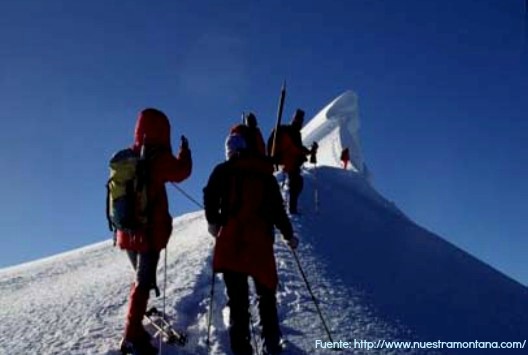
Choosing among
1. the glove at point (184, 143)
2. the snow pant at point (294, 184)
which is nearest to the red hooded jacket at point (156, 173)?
the glove at point (184, 143)

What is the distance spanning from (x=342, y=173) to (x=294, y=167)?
27.9 feet

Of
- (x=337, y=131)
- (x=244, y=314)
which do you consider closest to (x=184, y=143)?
(x=244, y=314)

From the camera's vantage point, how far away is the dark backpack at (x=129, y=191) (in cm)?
607

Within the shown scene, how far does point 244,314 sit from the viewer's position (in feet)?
19.3

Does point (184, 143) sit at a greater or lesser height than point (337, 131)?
lesser

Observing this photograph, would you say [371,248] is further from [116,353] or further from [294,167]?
[116,353]

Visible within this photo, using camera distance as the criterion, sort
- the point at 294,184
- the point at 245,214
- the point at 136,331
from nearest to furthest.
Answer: the point at 136,331, the point at 245,214, the point at 294,184

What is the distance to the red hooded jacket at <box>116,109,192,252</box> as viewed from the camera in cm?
606

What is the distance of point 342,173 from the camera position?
21344 mm

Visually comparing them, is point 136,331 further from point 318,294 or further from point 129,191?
point 318,294

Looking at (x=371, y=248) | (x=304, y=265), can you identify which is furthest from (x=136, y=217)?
(x=371, y=248)

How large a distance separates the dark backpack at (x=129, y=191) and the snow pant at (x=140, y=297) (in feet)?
1.07

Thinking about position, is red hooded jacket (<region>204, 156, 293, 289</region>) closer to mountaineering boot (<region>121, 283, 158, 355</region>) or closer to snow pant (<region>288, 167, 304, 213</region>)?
mountaineering boot (<region>121, 283, 158, 355</region>)

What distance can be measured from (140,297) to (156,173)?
122 centimetres
